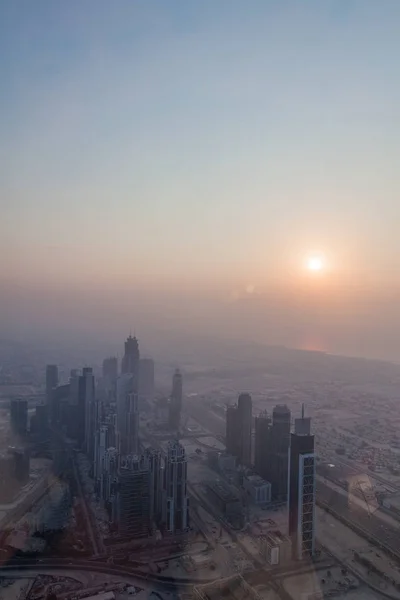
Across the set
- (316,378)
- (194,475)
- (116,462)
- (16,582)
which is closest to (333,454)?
(194,475)

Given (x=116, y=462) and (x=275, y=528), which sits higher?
(x=116, y=462)

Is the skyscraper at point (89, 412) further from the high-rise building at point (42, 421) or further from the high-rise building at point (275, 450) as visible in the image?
the high-rise building at point (275, 450)

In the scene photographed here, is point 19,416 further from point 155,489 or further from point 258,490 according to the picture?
point 258,490

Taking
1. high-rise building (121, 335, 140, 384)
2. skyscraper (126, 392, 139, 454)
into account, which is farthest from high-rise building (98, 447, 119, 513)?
high-rise building (121, 335, 140, 384)

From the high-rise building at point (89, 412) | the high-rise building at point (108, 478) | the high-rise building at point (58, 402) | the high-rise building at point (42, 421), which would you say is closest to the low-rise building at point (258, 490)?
the high-rise building at point (108, 478)

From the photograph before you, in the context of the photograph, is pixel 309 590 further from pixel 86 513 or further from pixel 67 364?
pixel 67 364

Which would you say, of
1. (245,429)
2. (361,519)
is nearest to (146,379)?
(245,429)
